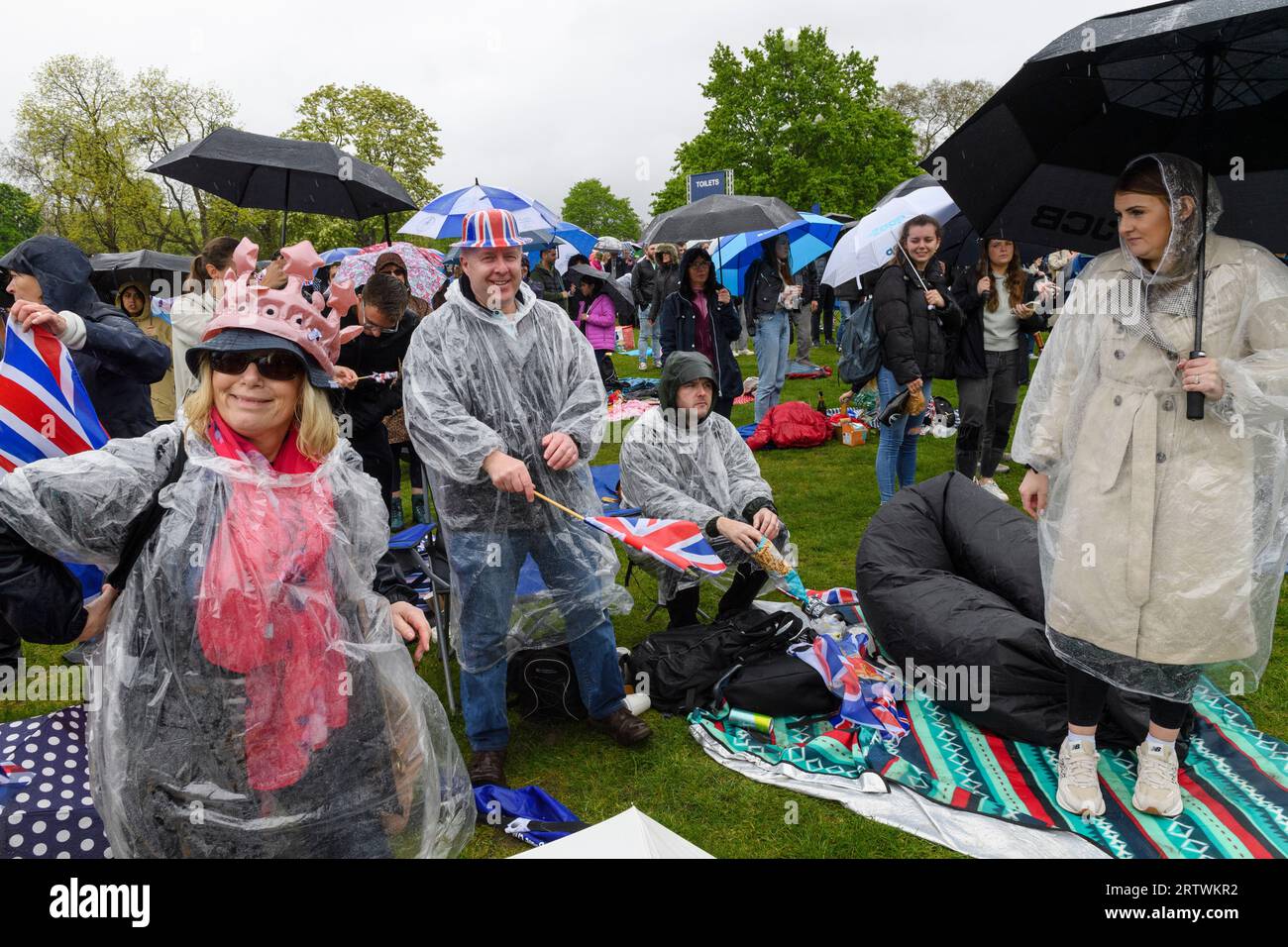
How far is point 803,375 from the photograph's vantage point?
454 inches

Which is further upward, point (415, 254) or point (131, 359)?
point (415, 254)

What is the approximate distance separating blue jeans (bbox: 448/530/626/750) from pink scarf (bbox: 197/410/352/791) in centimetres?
114

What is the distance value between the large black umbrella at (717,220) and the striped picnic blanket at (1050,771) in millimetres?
5737

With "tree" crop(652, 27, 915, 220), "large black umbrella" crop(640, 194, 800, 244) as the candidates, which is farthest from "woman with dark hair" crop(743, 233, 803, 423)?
"tree" crop(652, 27, 915, 220)

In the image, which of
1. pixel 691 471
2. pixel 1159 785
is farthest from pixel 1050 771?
pixel 691 471

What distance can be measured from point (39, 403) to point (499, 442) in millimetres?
1310

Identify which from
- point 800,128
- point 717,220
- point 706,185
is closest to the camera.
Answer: point 717,220

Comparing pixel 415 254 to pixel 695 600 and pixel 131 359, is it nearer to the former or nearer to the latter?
pixel 131 359

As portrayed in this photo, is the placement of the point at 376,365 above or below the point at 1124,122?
below

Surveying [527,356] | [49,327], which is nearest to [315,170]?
[49,327]

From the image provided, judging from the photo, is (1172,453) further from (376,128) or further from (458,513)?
(376,128)

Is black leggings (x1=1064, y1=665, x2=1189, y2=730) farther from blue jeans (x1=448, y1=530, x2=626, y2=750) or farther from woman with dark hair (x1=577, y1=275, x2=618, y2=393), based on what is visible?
woman with dark hair (x1=577, y1=275, x2=618, y2=393)

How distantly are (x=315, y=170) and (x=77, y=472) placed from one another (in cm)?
427

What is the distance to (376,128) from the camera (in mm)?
35562
